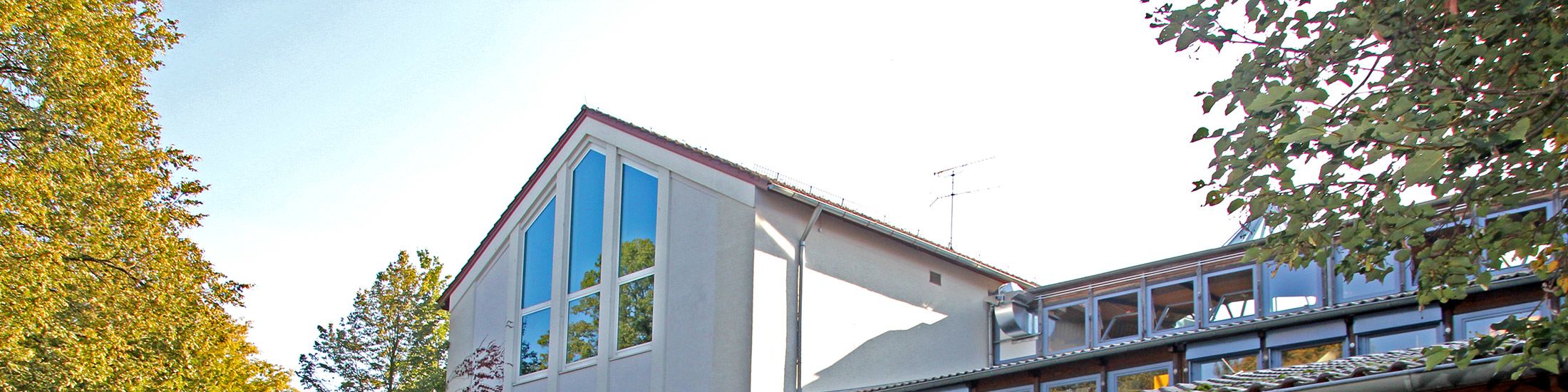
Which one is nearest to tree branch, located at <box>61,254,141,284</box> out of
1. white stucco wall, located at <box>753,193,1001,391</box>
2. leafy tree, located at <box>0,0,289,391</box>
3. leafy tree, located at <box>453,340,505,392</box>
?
leafy tree, located at <box>0,0,289,391</box>

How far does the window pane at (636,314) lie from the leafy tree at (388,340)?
20.6 m

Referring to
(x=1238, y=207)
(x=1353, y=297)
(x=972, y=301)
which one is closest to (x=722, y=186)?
(x=972, y=301)

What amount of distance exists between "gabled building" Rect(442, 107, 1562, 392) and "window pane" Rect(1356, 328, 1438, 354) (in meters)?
0.02

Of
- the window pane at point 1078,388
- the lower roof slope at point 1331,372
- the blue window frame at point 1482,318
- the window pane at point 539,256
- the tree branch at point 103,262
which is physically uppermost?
the window pane at point 539,256

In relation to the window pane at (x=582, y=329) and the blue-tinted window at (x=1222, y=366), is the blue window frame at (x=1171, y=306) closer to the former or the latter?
the blue-tinted window at (x=1222, y=366)

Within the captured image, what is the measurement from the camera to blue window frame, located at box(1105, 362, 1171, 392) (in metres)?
15.8

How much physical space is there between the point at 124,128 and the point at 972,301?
1365cm

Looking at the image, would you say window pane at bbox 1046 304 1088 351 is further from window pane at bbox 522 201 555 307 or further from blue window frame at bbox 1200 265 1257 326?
window pane at bbox 522 201 555 307

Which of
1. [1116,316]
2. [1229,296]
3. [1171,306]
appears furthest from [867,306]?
[1229,296]

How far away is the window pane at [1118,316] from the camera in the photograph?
19.1 metres

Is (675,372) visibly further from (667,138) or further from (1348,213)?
(1348,213)

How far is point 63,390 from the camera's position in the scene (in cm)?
1762

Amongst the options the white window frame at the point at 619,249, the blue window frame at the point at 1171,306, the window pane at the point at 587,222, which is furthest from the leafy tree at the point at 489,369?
the blue window frame at the point at 1171,306

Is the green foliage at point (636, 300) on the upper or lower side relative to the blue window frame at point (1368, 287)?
upper
